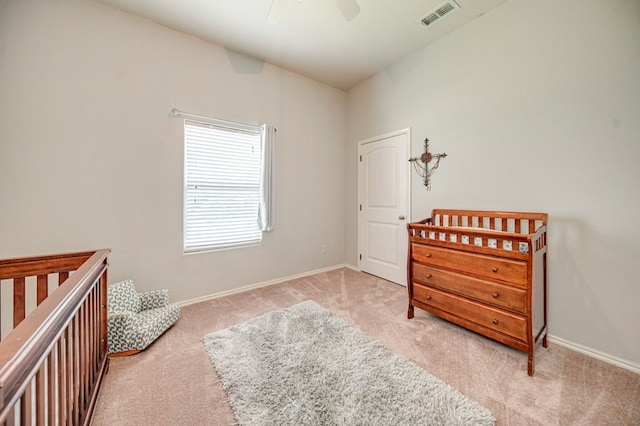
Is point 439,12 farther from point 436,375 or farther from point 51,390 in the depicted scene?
point 51,390

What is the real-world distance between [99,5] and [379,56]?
9.49ft

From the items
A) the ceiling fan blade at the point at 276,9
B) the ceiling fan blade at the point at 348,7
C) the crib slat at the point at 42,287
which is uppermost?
the ceiling fan blade at the point at 348,7

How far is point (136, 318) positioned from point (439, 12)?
3835 mm

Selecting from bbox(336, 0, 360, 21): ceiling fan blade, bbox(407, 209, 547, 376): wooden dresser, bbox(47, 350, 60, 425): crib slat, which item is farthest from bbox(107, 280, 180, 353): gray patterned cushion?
bbox(336, 0, 360, 21): ceiling fan blade

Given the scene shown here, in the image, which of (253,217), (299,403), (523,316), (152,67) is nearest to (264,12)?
(152,67)

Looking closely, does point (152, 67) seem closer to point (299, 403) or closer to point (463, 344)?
point (299, 403)

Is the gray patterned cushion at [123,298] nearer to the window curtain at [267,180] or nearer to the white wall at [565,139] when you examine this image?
the window curtain at [267,180]

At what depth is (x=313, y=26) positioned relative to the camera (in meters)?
2.59

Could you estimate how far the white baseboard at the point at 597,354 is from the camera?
1718mm

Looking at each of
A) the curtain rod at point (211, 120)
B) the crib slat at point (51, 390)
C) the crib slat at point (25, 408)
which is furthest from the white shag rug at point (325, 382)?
the curtain rod at point (211, 120)

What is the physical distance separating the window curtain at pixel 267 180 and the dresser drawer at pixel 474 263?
1.78 m

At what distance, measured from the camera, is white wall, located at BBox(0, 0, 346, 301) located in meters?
2.02

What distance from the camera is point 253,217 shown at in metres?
3.24

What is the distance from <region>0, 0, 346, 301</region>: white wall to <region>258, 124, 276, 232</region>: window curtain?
19 centimetres
